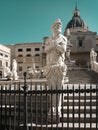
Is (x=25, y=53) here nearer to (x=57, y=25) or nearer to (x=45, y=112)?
(x=57, y=25)

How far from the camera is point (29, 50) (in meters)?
78.3

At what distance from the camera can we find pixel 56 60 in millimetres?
8031

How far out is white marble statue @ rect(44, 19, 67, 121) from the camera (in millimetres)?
7891

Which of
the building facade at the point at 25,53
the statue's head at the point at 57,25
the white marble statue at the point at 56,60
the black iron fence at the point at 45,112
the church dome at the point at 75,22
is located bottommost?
the black iron fence at the point at 45,112

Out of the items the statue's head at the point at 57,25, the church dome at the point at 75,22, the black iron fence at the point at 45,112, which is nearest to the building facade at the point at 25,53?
the church dome at the point at 75,22

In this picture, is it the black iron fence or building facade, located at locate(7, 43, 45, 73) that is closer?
the black iron fence

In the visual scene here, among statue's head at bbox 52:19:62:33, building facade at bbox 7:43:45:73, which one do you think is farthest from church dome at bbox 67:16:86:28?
statue's head at bbox 52:19:62:33

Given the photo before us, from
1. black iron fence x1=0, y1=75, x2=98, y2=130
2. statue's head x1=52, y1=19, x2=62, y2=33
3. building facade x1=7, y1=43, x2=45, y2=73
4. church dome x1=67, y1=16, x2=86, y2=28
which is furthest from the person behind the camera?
building facade x1=7, y1=43, x2=45, y2=73

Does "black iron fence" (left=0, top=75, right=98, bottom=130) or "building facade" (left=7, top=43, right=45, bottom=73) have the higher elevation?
"building facade" (left=7, top=43, right=45, bottom=73)

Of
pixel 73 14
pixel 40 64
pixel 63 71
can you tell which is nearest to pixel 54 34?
pixel 63 71

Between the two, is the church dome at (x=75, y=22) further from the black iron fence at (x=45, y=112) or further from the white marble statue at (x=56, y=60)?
the black iron fence at (x=45, y=112)

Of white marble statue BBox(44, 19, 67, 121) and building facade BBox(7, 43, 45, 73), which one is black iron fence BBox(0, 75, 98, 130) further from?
building facade BBox(7, 43, 45, 73)

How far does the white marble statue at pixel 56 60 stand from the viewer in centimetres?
789

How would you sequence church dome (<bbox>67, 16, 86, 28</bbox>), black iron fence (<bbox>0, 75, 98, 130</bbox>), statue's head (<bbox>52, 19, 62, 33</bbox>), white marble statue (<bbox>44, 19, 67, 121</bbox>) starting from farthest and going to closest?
church dome (<bbox>67, 16, 86, 28</bbox>) → statue's head (<bbox>52, 19, 62, 33</bbox>) → white marble statue (<bbox>44, 19, 67, 121</bbox>) → black iron fence (<bbox>0, 75, 98, 130</bbox>)
